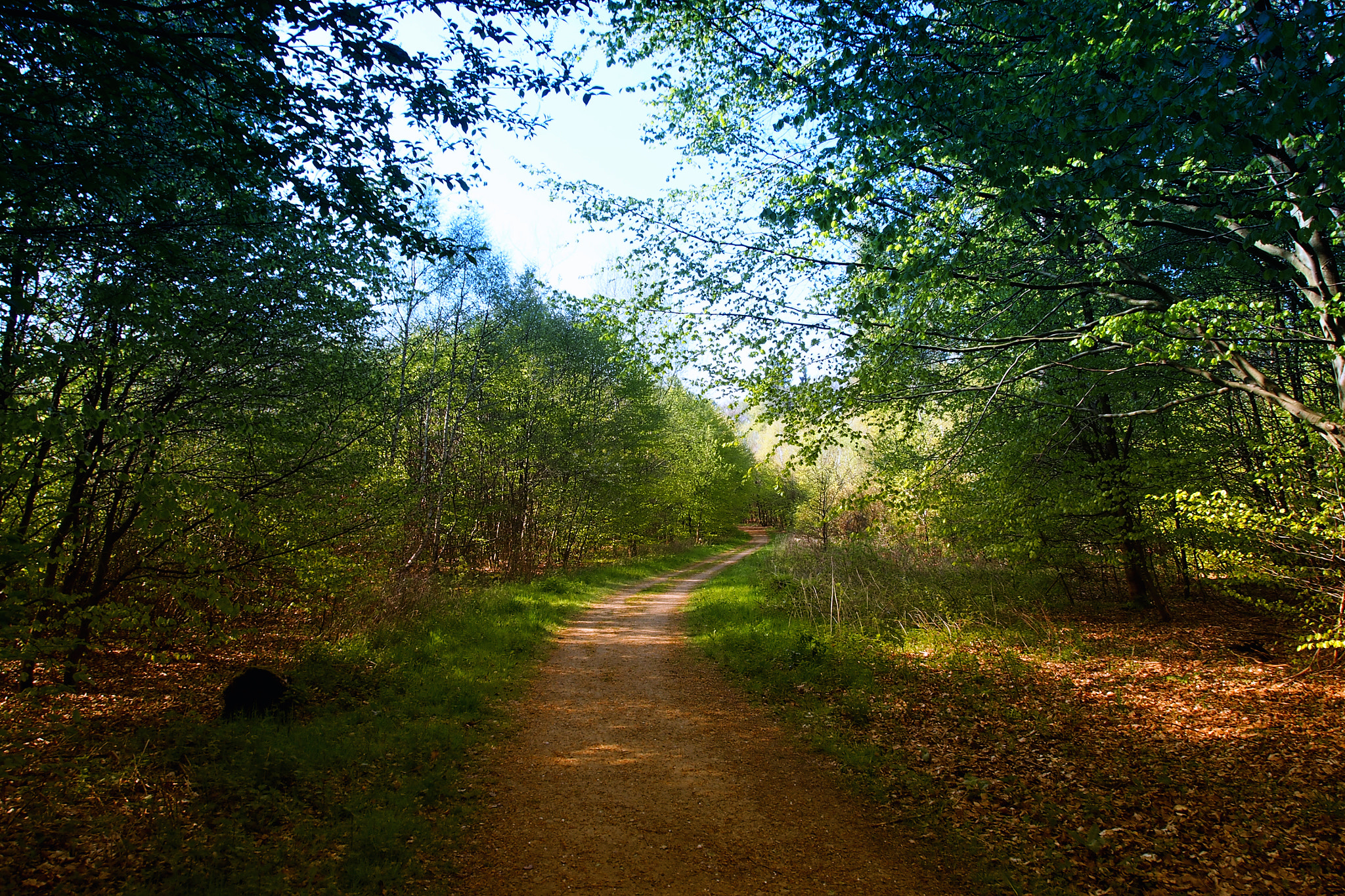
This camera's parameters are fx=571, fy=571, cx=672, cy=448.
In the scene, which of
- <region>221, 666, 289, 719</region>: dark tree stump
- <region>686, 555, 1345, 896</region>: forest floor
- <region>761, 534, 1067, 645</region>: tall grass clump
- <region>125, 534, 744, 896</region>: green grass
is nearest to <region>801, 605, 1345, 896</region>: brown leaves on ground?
<region>686, 555, 1345, 896</region>: forest floor

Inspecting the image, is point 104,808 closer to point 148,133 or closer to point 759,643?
point 148,133

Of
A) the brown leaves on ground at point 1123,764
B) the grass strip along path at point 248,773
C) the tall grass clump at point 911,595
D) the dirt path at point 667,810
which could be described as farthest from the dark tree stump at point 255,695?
the tall grass clump at point 911,595

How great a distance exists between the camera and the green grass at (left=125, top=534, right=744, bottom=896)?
12.3 feet

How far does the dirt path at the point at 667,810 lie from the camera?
3859 millimetres

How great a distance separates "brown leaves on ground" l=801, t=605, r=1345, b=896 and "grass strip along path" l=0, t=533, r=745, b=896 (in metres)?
4.02

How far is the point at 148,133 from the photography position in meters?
5.06

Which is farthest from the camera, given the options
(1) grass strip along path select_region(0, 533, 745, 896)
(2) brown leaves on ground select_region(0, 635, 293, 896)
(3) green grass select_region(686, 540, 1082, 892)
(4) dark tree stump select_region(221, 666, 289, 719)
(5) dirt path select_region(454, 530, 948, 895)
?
(4) dark tree stump select_region(221, 666, 289, 719)

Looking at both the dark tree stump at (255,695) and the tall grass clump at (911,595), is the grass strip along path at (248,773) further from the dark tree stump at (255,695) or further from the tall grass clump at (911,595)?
the tall grass clump at (911,595)

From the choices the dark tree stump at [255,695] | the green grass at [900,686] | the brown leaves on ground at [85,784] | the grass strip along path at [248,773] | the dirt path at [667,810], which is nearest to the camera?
the brown leaves on ground at [85,784]

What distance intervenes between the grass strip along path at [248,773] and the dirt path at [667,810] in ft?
1.58

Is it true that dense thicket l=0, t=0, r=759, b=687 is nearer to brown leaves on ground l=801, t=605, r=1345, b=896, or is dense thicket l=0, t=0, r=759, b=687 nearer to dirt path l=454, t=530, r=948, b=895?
dirt path l=454, t=530, r=948, b=895

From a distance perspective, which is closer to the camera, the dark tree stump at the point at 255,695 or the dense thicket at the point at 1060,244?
the dense thicket at the point at 1060,244

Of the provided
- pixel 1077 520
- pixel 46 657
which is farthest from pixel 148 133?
pixel 1077 520

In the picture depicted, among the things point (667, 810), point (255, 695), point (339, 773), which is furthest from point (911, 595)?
point (255, 695)
